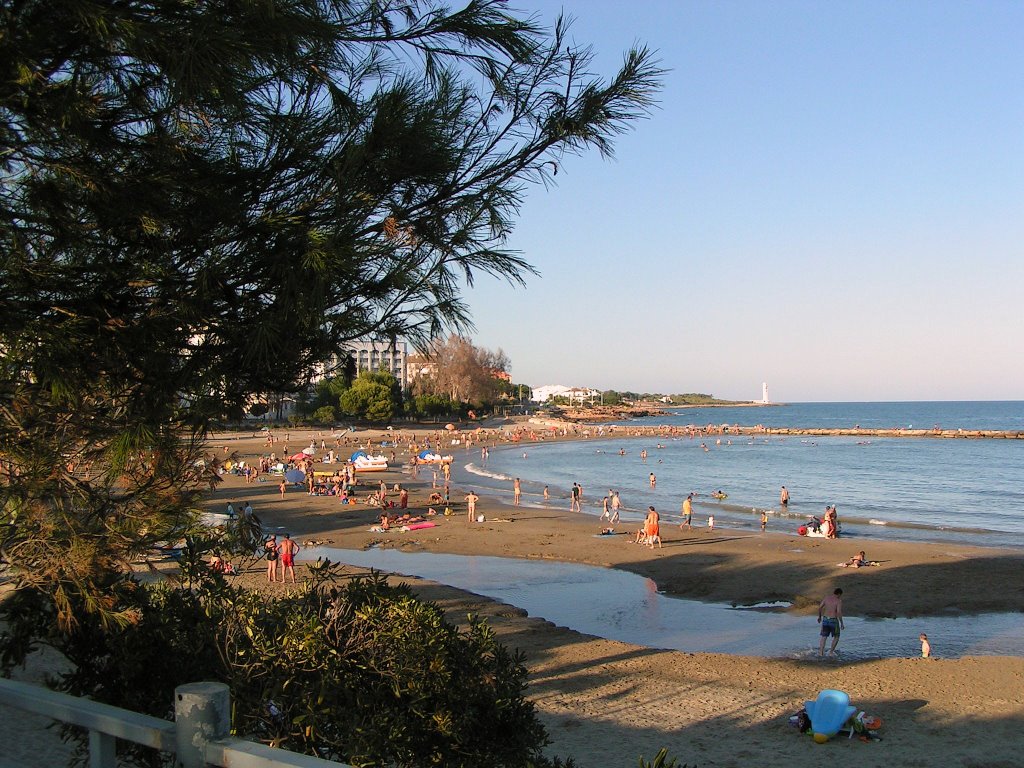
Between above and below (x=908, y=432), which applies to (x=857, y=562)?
below

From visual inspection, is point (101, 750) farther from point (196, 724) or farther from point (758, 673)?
point (758, 673)

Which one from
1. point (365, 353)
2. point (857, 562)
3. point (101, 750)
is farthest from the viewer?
point (857, 562)

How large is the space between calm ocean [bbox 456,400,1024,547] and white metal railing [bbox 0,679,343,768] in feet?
89.3

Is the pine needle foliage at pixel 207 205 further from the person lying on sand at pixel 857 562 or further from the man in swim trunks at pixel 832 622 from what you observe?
the person lying on sand at pixel 857 562

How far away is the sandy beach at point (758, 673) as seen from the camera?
30.0ft

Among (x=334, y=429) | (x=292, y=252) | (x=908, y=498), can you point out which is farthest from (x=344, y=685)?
(x=334, y=429)

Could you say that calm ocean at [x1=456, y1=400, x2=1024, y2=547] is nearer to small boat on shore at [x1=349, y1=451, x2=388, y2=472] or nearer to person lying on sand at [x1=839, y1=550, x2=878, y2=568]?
small boat on shore at [x1=349, y1=451, x2=388, y2=472]

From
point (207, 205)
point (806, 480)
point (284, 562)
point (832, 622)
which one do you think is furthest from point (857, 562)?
point (806, 480)

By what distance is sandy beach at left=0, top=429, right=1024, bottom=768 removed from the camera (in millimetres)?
9156

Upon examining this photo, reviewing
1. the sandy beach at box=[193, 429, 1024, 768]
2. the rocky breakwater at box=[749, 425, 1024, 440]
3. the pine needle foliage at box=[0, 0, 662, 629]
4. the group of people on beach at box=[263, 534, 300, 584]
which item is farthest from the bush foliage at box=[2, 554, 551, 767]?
the rocky breakwater at box=[749, 425, 1024, 440]

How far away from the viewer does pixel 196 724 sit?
8.34ft

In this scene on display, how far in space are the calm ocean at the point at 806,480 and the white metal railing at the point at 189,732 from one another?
2723 centimetres

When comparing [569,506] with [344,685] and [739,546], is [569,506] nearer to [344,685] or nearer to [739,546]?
[739,546]

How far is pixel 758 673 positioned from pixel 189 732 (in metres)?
10.9
